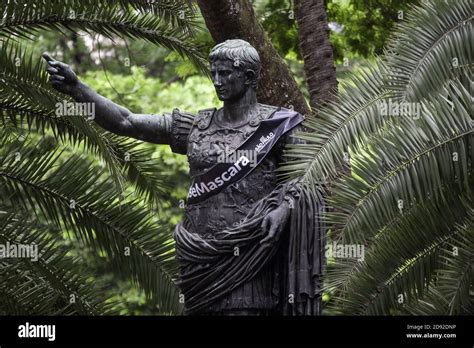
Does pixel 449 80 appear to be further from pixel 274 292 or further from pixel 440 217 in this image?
pixel 274 292

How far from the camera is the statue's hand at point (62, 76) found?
12.3m

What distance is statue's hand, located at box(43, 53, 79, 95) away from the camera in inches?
483

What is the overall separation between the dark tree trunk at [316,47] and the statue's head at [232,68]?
6.42 metres

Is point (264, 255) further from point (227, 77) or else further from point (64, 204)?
point (64, 204)

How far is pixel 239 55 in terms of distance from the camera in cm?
1237

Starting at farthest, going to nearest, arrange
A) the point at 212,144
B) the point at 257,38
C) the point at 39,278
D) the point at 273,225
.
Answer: the point at 257,38, the point at 39,278, the point at 212,144, the point at 273,225

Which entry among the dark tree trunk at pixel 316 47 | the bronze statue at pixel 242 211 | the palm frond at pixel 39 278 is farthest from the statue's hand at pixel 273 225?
the dark tree trunk at pixel 316 47

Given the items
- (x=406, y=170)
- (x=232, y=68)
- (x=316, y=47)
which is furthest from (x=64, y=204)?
(x=316, y=47)

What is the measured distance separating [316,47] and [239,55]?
6.69 metres

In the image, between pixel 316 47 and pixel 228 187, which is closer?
pixel 228 187

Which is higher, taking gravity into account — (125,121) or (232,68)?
(232,68)

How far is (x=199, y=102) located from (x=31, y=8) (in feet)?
34.2

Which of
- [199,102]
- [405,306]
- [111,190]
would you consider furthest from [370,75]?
[199,102]

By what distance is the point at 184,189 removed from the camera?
2602cm
